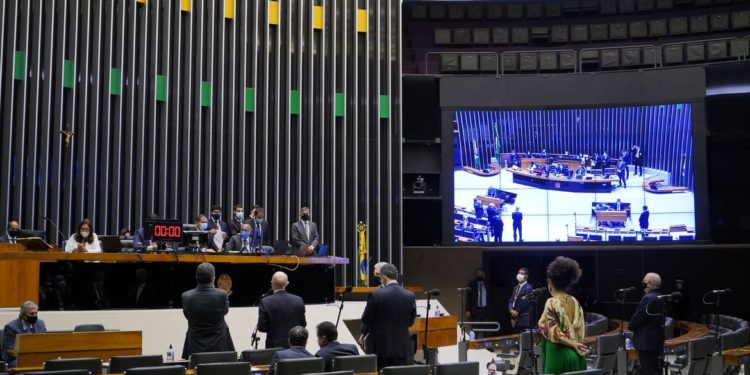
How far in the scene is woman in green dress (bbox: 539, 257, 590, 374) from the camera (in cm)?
521

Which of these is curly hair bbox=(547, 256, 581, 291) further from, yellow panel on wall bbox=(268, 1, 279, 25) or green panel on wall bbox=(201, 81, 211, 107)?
yellow panel on wall bbox=(268, 1, 279, 25)

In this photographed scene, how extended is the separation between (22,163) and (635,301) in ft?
40.0

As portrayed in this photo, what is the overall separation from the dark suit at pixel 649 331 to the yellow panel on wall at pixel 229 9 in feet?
35.9

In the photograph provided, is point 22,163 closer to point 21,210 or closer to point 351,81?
point 21,210

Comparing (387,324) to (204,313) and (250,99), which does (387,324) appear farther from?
(250,99)

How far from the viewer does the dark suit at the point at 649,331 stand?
27.9 feet

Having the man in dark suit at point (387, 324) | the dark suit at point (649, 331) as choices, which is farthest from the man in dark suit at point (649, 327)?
the man in dark suit at point (387, 324)

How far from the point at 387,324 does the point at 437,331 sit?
4144 millimetres

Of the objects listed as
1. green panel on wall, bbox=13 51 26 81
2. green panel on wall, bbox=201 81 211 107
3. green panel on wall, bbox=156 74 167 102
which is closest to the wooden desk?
green panel on wall, bbox=201 81 211 107

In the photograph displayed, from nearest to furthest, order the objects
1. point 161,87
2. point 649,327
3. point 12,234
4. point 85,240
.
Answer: point 649,327 < point 85,240 < point 12,234 < point 161,87

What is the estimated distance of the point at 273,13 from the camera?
17438mm

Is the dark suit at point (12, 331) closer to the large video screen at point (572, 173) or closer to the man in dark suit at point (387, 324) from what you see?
the man in dark suit at point (387, 324)

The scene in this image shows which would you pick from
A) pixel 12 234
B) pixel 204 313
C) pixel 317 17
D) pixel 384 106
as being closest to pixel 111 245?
pixel 12 234

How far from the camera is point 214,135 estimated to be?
16.6 meters
